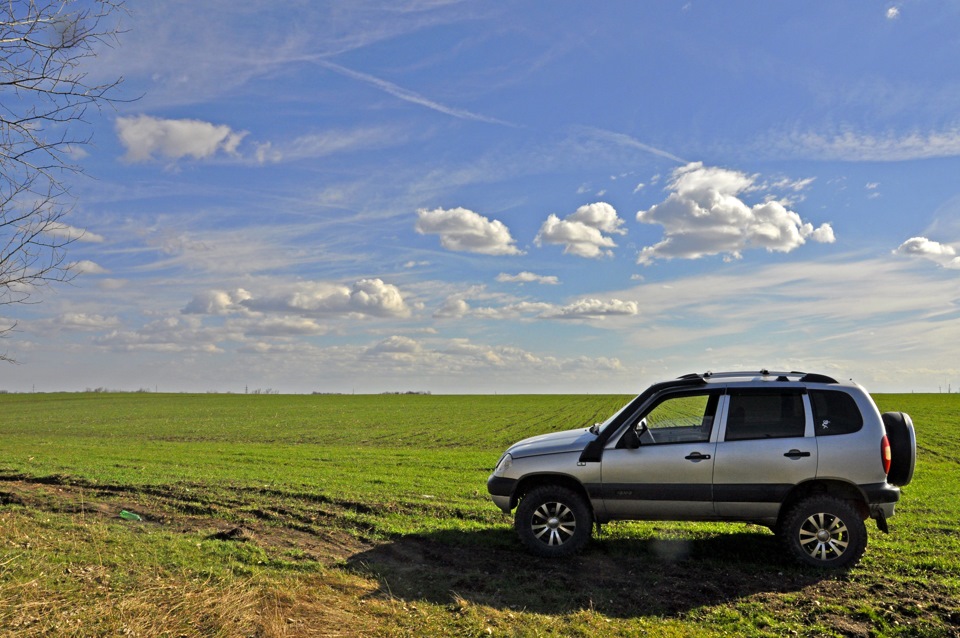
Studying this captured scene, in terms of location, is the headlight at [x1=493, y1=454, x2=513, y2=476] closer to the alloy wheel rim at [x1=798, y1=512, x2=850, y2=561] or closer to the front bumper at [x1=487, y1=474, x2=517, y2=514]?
the front bumper at [x1=487, y1=474, x2=517, y2=514]

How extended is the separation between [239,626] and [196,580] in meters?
1.69

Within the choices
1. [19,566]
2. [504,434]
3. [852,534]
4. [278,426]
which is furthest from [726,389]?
[278,426]

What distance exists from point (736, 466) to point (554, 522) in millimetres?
2388

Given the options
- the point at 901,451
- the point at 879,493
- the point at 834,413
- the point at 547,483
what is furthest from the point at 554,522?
the point at 901,451

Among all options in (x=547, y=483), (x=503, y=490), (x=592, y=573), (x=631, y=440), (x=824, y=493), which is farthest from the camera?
(x=503, y=490)

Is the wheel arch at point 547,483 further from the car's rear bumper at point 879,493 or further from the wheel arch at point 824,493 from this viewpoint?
the car's rear bumper at point 879,493

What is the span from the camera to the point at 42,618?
5824 mm

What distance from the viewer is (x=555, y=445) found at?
9.21m

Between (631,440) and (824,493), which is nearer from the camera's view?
(824,493)

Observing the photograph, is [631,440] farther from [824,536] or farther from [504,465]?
[824,536]

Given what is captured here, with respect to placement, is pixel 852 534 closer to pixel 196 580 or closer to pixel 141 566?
pixel 196 580

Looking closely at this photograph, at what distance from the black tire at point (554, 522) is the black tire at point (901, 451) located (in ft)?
12.5

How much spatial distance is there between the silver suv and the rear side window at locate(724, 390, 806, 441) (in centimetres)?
1

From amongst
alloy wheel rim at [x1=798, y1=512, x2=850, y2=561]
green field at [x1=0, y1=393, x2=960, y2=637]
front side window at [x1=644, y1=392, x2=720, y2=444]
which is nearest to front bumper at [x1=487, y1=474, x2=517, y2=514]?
green field at [x1=0, y1=393, x2=960, y2=637]
